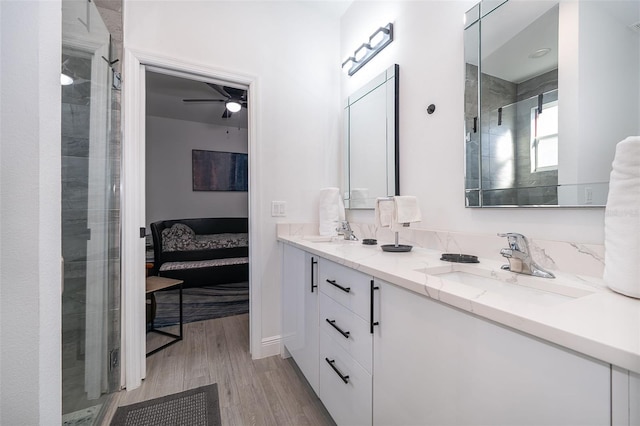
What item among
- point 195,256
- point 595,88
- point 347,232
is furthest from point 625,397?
point 195,256

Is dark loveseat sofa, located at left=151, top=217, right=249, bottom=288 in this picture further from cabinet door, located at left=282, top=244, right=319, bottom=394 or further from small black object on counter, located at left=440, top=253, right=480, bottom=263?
small black object on counter, located at left=440, top=253, right=480, bottom=263

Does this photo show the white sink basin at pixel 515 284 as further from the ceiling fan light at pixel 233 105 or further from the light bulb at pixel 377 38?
the ceiling fan light at pixel 233 105

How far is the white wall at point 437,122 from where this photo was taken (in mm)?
1144

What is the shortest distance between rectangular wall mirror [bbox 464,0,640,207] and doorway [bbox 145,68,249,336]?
111 inches

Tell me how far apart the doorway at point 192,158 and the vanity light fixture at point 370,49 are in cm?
170

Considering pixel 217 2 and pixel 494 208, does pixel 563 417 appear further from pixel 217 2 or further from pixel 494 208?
pixel 217 2

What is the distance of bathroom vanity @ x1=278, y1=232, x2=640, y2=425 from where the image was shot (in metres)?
0.44

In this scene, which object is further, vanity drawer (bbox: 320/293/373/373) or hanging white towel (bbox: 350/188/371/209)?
hanging white towel (bbox: 350/188/371/209)

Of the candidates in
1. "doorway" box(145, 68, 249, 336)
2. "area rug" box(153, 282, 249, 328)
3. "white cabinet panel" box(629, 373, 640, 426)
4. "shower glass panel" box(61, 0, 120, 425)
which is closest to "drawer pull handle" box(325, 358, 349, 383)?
"white cabinet panel" box(629, 373, 640, 426)

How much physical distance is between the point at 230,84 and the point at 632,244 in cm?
219

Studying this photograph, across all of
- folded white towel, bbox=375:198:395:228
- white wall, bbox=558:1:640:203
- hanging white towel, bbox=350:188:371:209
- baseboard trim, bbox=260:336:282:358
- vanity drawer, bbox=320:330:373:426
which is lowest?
baseboard trim, bbox=260:336:282:358

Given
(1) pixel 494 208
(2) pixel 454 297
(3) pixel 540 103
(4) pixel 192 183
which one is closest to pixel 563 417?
(2) pixel 454 297

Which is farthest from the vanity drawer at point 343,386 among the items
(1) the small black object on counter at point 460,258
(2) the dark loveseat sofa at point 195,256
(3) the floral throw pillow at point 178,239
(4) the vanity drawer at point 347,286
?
(3) the floral throw pillow at point 178,239

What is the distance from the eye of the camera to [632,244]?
0.63 meters
